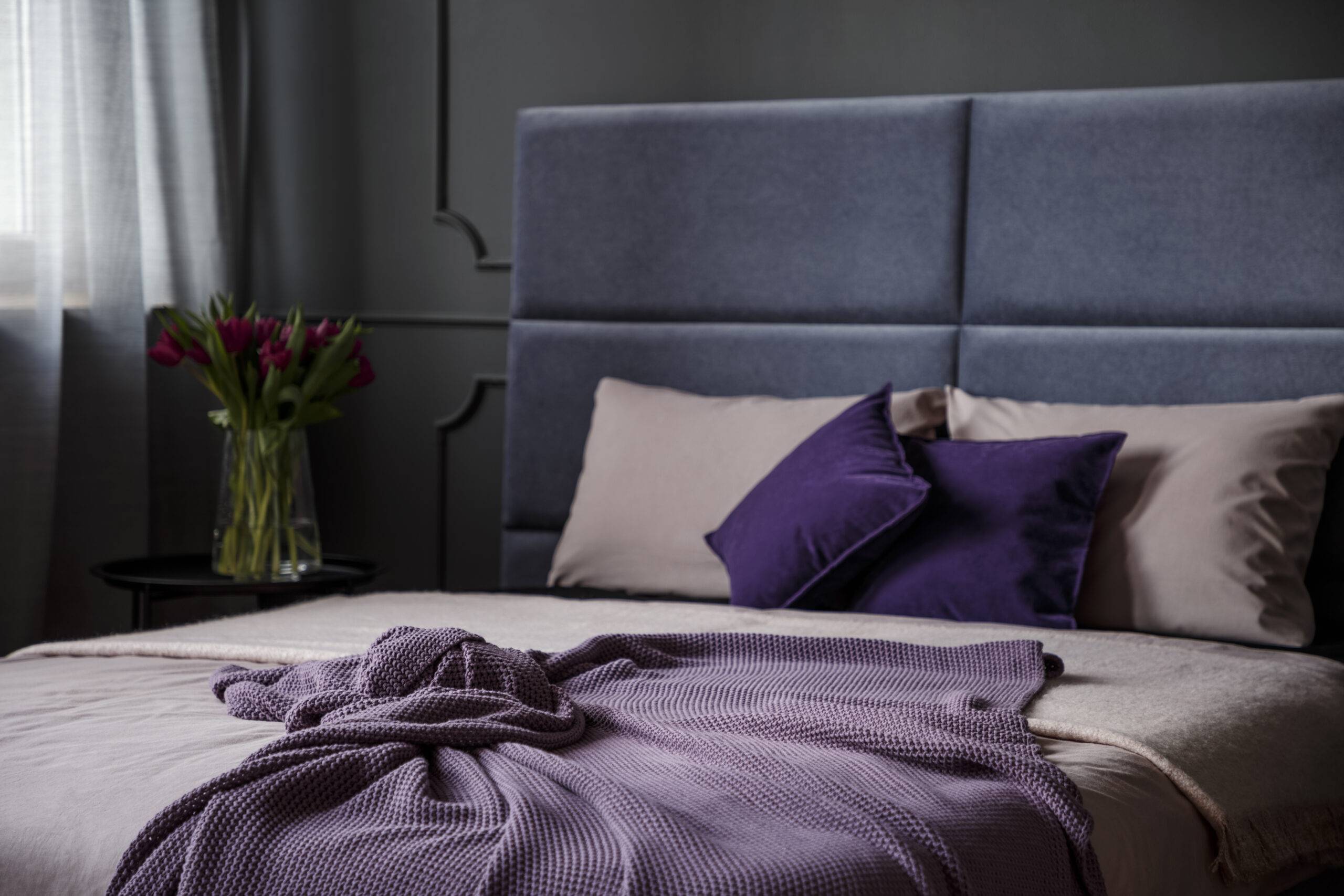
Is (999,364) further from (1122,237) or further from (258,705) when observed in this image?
(258,705)

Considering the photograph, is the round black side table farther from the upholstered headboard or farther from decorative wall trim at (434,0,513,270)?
decorative wall trim at (434,0,513,270)

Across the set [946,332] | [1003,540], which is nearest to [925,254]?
[946,332]

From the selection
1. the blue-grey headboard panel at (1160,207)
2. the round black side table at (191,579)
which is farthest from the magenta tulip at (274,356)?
the blue-grey headboard panel at (1160,207)

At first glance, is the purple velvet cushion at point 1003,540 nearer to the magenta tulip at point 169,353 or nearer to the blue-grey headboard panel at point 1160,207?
the blue-grey headboard panel at point 1160,207

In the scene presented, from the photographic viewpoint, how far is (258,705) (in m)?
1.40

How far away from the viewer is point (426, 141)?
11.0 feet

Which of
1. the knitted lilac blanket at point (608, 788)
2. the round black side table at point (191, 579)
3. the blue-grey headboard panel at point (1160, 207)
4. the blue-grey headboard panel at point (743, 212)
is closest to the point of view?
the knitted lilac blanket at point (608, 788)

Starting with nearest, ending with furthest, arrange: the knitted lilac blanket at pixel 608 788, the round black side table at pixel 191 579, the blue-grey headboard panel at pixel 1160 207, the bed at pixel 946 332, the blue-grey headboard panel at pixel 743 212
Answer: the knitted lilac blanket at pixel 608 788, the bed at pixel 946 332, the blue-grey headboard panel at pixel 1160 207, the round black side table at pixel 191 579, the blue-grey headboard panel at pixel 743 212

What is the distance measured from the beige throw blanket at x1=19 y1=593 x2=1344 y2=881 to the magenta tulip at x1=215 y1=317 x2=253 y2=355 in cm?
63

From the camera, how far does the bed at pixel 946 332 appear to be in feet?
4.68

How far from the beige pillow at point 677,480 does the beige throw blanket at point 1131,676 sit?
26 centimetres

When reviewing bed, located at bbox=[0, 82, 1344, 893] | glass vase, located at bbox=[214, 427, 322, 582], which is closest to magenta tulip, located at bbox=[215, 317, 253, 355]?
glass vase, located at bbox=[214, 427, 322, 582]

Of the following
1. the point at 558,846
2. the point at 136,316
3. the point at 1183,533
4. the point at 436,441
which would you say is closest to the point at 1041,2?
the point at 1183,533

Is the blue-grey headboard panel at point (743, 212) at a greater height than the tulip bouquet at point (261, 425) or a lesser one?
greater
